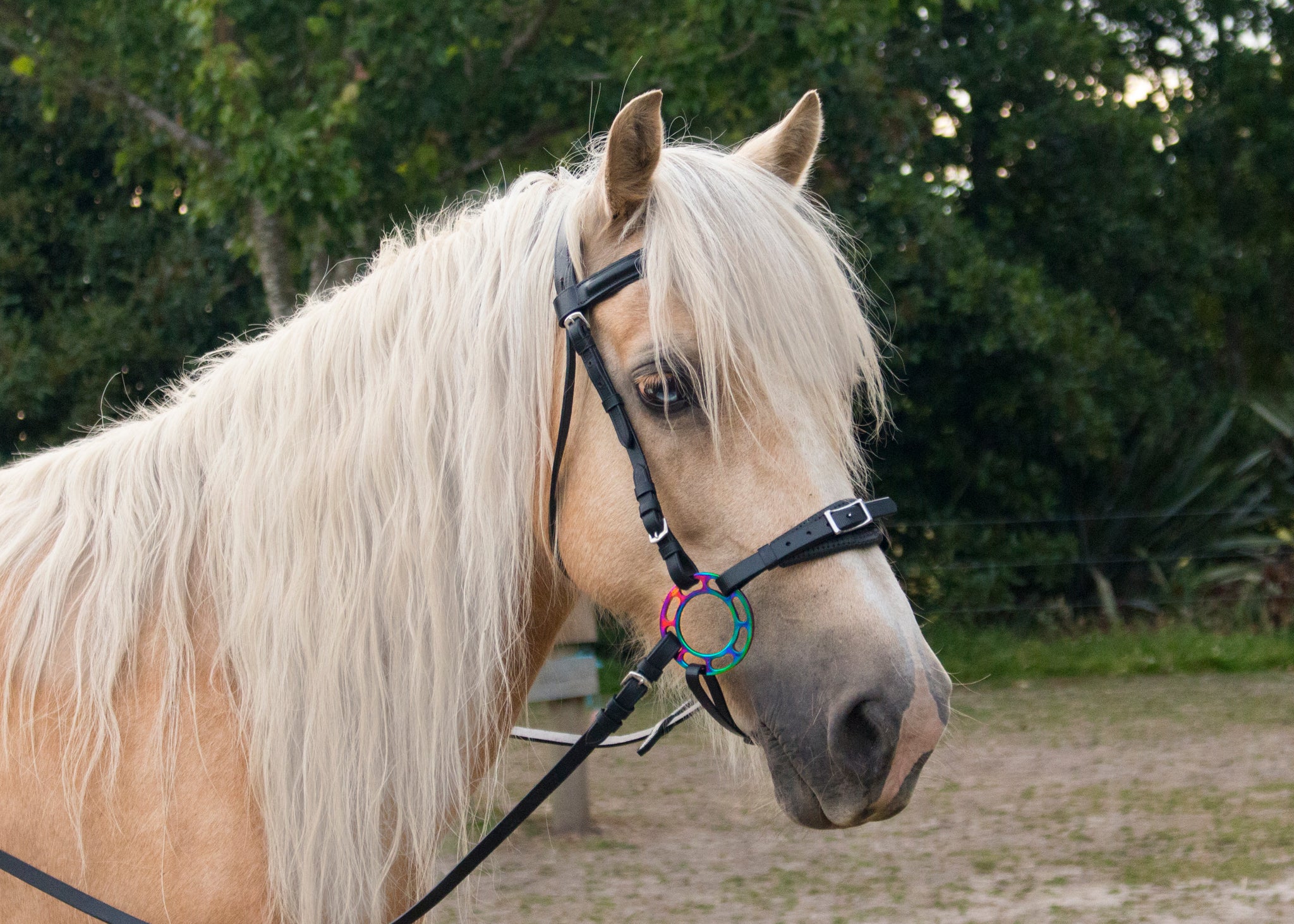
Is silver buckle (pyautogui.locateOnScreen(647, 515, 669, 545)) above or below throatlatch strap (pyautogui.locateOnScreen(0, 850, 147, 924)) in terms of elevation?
above

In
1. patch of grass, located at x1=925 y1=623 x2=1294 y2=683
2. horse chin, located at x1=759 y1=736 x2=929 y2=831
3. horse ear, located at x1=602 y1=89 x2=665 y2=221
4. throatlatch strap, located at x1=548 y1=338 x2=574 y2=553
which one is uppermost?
horse ear, located at x1=602 y1=89 x2=665 y2=221

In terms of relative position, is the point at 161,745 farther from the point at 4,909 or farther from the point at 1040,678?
the point at 1040,678

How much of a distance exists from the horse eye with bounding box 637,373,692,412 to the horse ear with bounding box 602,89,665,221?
27 cm

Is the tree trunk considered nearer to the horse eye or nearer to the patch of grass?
the patch of grass

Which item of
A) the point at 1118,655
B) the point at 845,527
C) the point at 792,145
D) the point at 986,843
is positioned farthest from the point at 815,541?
the point at 1118,655

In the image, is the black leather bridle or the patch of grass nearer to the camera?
the black leather bridle

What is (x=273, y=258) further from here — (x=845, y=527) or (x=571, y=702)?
(x=845, y=527)

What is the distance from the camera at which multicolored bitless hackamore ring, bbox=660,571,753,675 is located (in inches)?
59.5

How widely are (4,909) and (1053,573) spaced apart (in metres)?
9.45

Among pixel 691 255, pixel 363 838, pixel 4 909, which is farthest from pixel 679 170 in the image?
pixel 4 909

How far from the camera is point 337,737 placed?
1.60 metres

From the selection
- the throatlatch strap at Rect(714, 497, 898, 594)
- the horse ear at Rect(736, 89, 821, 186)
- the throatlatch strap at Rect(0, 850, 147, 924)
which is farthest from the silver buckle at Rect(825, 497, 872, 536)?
the throatlatch strap at Rect(0, 850, 147, 924)

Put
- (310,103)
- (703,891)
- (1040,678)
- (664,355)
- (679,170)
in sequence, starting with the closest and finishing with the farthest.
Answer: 1. (664,355)
2. (679,170)
3. (703,891)
4. (310,103)
5. (1040,678)

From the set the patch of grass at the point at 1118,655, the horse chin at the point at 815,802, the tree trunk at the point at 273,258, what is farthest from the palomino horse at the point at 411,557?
the patch of grass at the point at 1118,655
